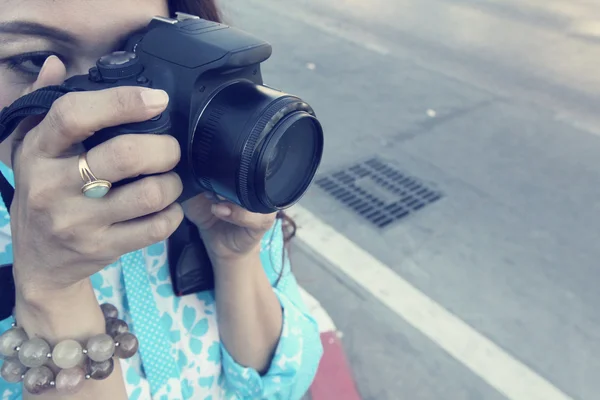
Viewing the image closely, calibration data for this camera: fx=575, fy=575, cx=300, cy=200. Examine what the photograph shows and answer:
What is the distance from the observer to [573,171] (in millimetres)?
2760

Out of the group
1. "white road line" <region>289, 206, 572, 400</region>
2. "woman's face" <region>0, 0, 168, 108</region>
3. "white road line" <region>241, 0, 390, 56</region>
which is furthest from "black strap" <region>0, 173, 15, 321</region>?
"white road line" <region>241, 0, 390, 56</region>

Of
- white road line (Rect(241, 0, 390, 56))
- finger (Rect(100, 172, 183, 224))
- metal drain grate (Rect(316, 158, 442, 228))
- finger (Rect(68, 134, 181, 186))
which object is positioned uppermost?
finger (Rect(68, 134, 181, 186))

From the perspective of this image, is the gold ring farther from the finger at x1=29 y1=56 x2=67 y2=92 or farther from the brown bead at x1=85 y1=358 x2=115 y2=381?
the brown bead at x1=85 y1=358 x2=115 y2=381

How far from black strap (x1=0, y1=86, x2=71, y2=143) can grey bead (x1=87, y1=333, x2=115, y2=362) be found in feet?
0.90

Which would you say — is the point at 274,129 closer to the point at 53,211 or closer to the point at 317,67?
the point at 53,211

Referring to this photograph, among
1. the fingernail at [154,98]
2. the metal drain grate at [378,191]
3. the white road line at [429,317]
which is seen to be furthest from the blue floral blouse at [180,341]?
the metal drain grate at [378,191]

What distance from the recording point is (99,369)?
0.73 meters

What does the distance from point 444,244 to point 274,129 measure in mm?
1748

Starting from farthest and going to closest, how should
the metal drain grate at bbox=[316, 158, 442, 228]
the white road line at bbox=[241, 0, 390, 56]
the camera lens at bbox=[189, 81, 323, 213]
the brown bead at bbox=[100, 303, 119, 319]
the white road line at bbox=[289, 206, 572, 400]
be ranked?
the white road line at bbox=[241, 0, 390, 56] → the metal drain grate at bbox=[316, 158, 442, 228] → the white road line at bbox=[289, 206, 572, 400] → the brown bead at bbox=[100, 303, 119, 319] → the camera lens at bbox=[189, 81, 323, 213]

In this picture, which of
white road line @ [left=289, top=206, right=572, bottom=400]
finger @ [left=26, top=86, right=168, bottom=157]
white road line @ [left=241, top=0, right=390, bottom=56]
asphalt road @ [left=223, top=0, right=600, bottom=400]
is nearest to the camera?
finger @ [left=26, top=86, right=168, bottom=157]

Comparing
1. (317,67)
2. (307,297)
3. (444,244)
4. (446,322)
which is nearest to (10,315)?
(307,297)

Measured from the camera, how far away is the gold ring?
619mm

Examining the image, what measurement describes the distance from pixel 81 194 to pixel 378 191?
2.05 m

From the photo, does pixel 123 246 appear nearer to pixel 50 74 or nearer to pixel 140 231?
pixel 140 231
